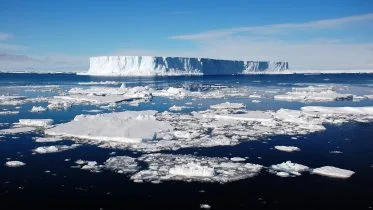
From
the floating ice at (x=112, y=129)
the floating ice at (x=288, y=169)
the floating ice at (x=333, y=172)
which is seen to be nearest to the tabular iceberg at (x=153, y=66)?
the floating ice at (x=112, y=129)

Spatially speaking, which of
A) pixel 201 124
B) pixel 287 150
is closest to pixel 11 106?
pixel 201 124

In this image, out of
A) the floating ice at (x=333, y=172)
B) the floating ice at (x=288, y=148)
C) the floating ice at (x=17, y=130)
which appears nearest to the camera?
the floating ice at (x=333, y=172)

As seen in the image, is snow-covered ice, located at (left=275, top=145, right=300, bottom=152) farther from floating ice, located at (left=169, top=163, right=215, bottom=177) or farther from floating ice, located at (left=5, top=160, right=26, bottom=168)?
floating ice, located at (left=5, top=160, right=26, bottom=168)

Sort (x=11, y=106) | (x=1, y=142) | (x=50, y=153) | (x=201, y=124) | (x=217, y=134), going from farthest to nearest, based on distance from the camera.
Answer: (x=11, y=106)
(x=201, y=124)
(x=217, y=134)
(x=1, y=142)
(x=50, y=153)

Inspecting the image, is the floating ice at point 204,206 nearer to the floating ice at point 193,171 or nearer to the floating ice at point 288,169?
the floating ice at point 193,171

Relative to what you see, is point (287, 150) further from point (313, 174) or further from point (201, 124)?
point (201, 124)

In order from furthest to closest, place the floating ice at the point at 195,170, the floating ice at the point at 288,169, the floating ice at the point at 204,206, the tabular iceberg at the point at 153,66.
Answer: the tabular iceberg at the point at 153,66, the floating ice at the point at 288,169, the floating ice at the point at 195,170, the floating ice at the point at 204,206
